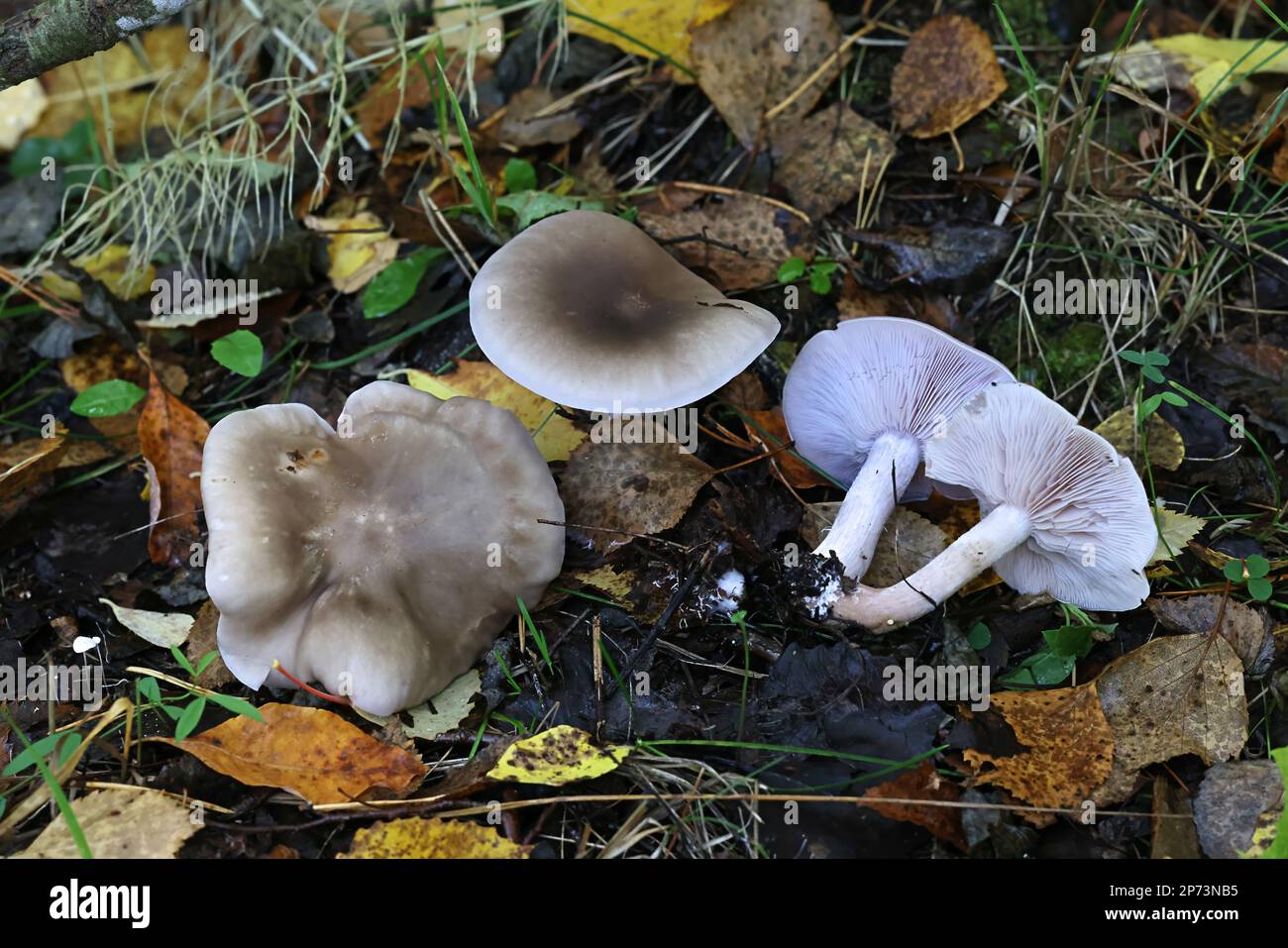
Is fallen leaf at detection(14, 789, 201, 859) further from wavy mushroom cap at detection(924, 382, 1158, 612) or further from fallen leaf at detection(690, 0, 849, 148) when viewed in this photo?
fallen leaf at detection(690, 0, 849, 148)

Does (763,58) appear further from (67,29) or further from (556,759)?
(556,759)

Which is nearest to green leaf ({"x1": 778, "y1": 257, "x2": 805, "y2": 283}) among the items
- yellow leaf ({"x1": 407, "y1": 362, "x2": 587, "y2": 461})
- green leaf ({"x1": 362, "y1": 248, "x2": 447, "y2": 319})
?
yellow leaf ({"x1": 407, "y1": 362, "x2": 587, "y2": 461})

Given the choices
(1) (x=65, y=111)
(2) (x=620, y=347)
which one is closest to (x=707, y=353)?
(2) (x=620, y=347)

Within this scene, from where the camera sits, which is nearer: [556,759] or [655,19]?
[556,759]

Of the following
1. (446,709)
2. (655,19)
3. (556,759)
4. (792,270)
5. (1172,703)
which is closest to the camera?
(556,759)

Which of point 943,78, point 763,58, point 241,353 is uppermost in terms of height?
point 763,58

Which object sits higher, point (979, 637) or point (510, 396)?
point (510, 396)

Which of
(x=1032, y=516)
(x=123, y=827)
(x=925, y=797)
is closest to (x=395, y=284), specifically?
(x=123, y=827)

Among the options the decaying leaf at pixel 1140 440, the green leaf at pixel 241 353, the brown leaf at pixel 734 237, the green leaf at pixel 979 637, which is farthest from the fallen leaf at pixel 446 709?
the decaying leaf at pixel 1140 440
